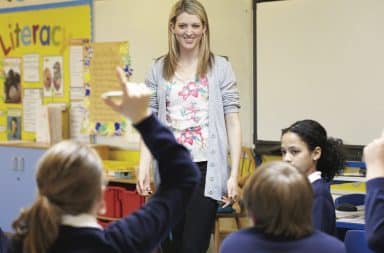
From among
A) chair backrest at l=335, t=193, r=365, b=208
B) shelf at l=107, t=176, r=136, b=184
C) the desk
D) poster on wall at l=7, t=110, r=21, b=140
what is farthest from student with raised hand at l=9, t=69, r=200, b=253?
poster on wall at l=7, t=110, r=21, b=140

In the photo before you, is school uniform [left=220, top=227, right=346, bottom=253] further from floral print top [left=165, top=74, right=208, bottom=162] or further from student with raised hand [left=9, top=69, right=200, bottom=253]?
floral print top [left=165, top=74, right=208, bottom=162]

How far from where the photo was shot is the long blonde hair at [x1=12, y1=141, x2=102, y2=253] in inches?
47.2

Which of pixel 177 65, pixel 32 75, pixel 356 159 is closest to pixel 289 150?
pixel 177 65

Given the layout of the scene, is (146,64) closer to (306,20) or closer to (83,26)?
(83,26)

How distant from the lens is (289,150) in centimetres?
247

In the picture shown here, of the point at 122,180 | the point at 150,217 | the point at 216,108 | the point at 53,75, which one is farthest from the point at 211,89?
the point at 53,75

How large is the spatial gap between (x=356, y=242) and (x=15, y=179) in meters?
3.75

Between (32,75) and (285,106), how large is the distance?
2527mm

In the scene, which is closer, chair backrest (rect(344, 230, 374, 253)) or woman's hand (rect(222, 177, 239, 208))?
chair backrest (rect(344, 230, 374, 253))

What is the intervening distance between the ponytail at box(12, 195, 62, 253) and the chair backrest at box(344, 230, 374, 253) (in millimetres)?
1281

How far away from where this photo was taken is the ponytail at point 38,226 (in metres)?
1.19

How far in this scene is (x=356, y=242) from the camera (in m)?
2.18

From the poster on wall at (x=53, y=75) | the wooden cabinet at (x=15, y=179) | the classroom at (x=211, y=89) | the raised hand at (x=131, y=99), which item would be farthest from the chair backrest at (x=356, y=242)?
the poster on wall at (x=53, y=75)

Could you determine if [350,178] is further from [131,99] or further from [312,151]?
[131,99]
